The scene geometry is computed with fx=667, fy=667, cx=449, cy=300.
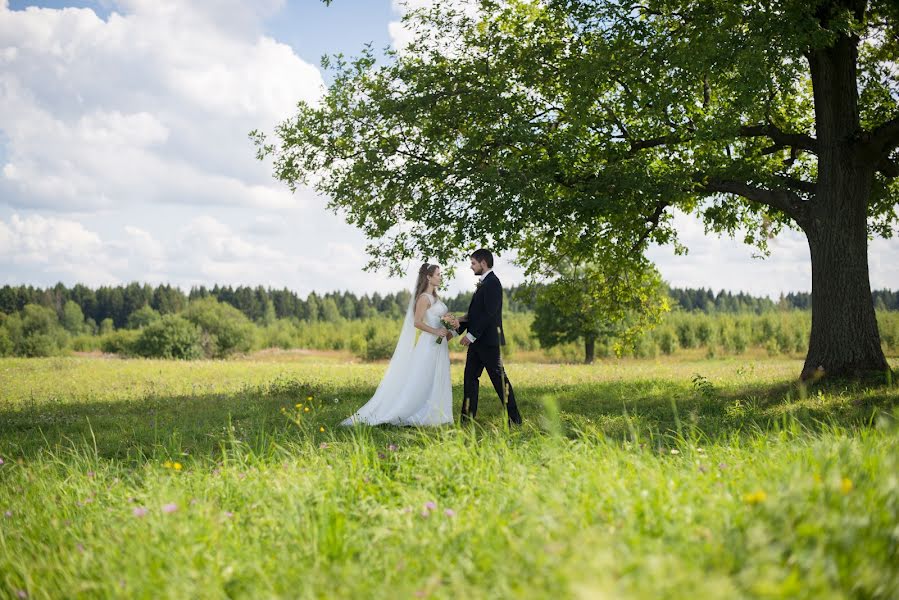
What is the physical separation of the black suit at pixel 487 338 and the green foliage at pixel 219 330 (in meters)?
56.9

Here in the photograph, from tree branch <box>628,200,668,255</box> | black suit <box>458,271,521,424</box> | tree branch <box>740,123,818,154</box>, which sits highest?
tree branch <box>740,123,818,154</box>

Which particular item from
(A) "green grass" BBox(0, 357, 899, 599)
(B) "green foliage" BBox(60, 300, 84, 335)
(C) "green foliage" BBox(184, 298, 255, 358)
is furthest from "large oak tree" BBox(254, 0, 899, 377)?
(B) "green foliage" BBox(60, 300, 84, 335)

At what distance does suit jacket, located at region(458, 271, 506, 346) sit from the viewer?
10.0 meters

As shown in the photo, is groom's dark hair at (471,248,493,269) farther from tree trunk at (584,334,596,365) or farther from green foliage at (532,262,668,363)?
tree trunk at (584,334,596,365)

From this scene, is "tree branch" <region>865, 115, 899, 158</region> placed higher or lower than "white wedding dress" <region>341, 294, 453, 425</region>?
higher

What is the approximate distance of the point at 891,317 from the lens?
45.2m

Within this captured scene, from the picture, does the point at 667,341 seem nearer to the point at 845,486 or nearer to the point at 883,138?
the point at 883,138

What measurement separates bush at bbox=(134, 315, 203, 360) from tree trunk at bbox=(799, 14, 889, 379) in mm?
52689

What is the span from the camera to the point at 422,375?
11.2 metres

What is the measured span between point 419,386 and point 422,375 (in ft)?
0.63

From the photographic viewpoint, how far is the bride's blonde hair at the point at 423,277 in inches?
439

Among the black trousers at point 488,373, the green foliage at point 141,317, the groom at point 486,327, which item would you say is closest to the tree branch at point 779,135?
the groom at point 486,327

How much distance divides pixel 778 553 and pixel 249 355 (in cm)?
6327

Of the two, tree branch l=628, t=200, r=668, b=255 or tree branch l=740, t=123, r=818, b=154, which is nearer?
tree branch l=740, t=123, r=818, b=154
